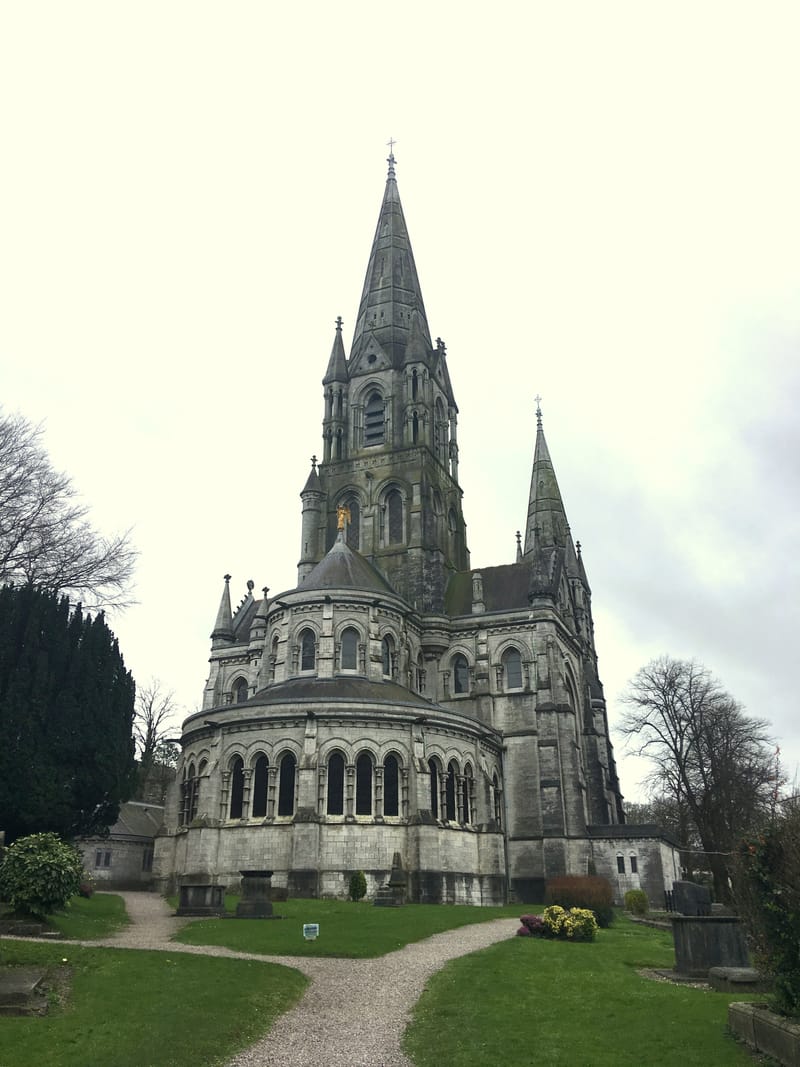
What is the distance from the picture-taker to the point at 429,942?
21500 mm

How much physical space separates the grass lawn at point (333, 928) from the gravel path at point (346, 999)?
52 cm

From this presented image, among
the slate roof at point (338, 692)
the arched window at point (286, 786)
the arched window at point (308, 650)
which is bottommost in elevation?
the arched window at point (286, 786)

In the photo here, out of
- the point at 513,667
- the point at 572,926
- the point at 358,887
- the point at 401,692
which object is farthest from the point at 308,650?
the point at 572,926

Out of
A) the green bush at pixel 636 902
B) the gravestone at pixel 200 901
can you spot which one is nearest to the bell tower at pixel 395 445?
the green bush at pixel 636 902

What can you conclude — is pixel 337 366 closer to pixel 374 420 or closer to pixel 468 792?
pixel 374 420

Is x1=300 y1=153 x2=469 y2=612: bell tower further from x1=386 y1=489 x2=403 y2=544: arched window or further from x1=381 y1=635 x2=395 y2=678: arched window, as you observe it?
x1=381 y1=635 x2=395 y2=678: arched window

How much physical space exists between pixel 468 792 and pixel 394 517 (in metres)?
20.6

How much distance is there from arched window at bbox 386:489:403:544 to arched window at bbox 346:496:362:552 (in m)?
1.93

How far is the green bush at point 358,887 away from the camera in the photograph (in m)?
30.7

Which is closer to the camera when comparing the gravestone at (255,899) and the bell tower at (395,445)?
the gravestone at (255,899)

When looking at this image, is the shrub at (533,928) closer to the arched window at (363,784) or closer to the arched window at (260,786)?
the arched window at (363,784)

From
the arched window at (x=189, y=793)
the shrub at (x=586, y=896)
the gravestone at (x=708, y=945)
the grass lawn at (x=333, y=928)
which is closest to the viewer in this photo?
the gravestone at (x=708, y=945)

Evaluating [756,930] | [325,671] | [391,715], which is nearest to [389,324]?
[325,671]

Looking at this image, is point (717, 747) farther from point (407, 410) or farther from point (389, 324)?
point (389, 324)
